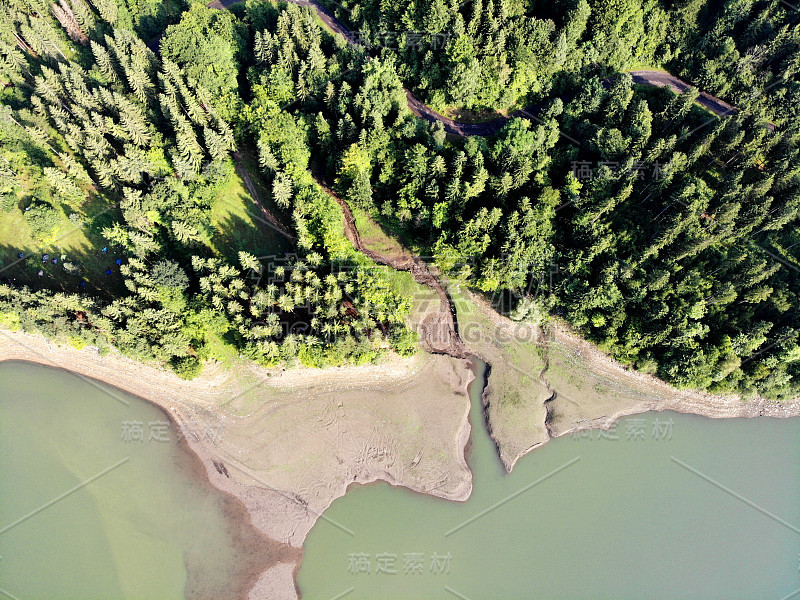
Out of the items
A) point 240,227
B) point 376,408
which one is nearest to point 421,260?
point 376,408

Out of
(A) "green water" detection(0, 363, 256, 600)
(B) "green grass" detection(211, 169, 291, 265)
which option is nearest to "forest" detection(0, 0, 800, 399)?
(B) "green grass" detection(211, 169, 291, 265)

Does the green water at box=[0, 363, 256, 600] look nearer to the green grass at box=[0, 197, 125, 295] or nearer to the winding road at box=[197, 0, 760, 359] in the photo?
the green grass at box=[0, 197, 125, 295]

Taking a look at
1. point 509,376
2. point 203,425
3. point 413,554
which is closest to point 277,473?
point 203,425

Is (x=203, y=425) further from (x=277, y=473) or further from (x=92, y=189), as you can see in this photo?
(x=92, y=189)

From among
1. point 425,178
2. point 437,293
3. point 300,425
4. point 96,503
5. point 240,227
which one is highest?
point 425,178

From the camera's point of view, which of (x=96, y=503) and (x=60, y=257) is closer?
(x=96, y=503)

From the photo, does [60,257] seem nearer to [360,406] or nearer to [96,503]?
[96,503]
